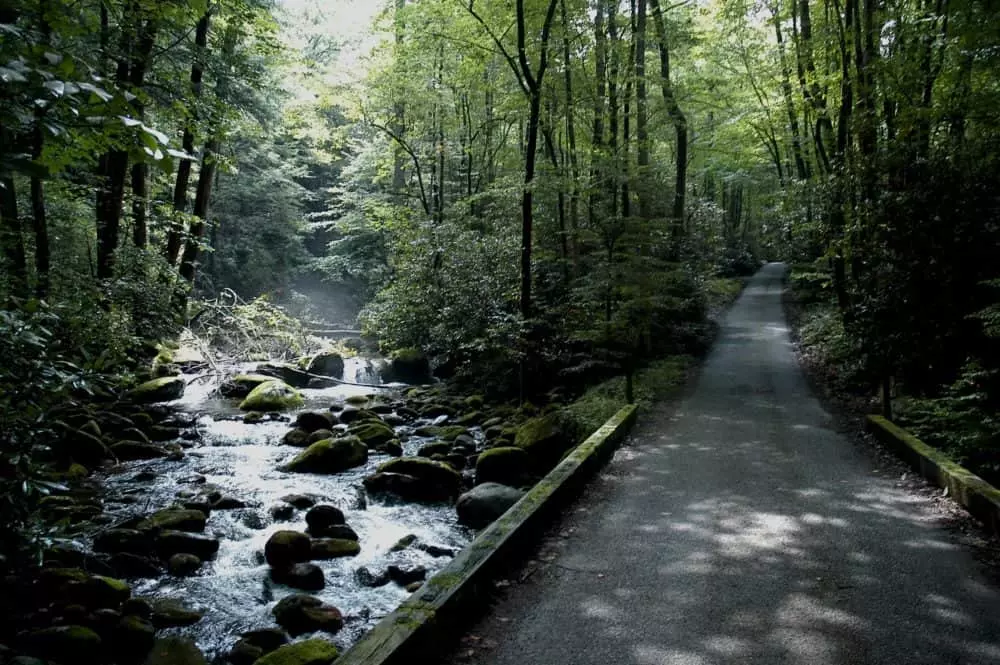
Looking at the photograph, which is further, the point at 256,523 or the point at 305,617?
the point at 256,523

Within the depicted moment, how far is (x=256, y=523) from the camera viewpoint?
27.2ft

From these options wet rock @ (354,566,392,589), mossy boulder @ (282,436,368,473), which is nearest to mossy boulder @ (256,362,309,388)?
mossy boulder @ (282,436,368,473)

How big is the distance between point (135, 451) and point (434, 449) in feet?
16.5

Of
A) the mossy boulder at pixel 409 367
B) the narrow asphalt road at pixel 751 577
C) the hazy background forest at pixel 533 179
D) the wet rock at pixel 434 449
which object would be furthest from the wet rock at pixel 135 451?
the mossy boulder at pixel 409 367

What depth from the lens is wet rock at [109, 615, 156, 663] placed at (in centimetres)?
519

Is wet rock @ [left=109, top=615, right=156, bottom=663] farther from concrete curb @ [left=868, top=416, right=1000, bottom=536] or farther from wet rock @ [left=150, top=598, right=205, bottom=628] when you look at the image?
concrete curb @ [left=868, top=416, right=1000, bottom=536]

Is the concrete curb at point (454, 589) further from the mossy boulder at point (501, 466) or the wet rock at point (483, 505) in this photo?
the mossy boulder at point (501, 466)

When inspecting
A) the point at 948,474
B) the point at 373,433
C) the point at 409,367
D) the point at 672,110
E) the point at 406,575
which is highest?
the point at 672,110

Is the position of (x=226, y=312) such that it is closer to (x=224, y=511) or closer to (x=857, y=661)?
(x=224, y=511)

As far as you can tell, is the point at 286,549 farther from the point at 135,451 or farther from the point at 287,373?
the point at 287,373

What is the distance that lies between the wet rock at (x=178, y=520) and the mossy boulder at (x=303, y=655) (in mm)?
4051

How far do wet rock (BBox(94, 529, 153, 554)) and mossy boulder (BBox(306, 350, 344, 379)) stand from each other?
1293cm

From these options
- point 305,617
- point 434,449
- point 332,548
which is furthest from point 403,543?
point 434,449

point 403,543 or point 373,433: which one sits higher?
point 373,433
